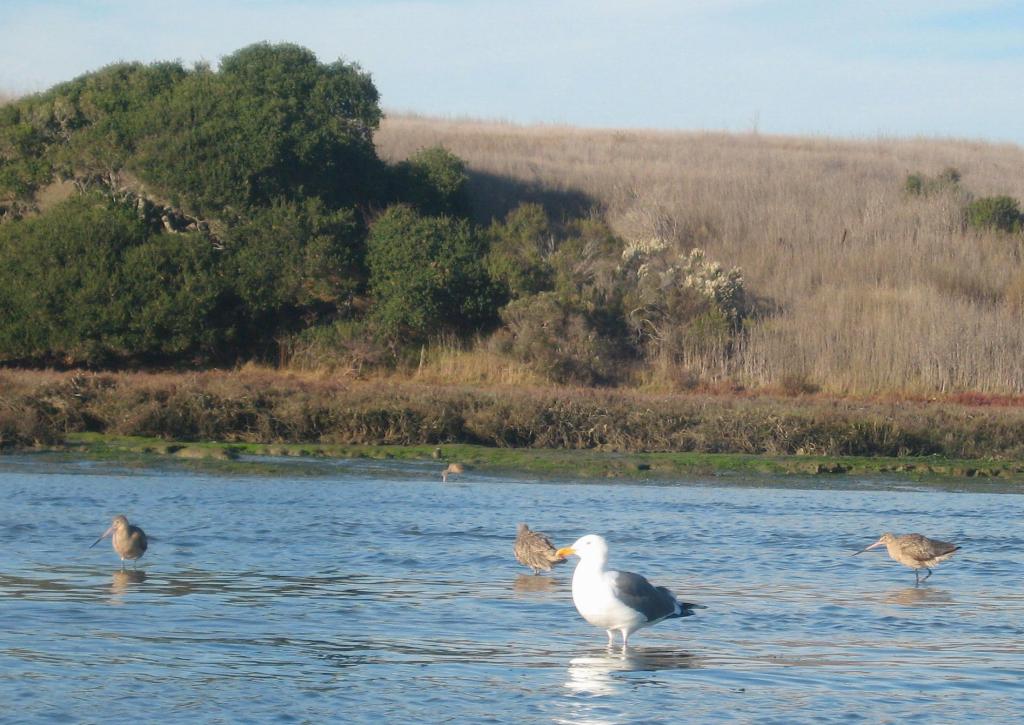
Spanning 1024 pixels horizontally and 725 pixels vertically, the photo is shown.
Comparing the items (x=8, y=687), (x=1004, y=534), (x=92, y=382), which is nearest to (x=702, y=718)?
(x=8, y=687)

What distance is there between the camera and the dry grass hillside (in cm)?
2853

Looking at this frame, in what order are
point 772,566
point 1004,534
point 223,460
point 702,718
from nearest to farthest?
1. point 702,718
2. point 772,566
3. point 1004,534
4. point 223,460

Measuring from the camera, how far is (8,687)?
8.40m

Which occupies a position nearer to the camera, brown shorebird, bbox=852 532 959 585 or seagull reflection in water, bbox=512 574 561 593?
seagull reflection in water, bbox=512 574 561 593

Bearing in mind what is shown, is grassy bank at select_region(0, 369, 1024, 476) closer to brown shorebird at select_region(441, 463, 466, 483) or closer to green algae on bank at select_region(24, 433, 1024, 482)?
green algae on bank at select_region(24, 433, 1024, 482)

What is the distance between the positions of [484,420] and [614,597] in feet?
43.0

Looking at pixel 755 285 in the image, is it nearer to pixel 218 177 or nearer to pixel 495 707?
pixel 218 177

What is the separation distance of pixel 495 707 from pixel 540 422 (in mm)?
14282

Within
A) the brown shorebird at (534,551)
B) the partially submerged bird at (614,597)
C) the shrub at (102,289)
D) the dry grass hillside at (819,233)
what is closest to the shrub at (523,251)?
the dry grass hillside at (819,233)

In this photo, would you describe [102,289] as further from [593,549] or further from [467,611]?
[593,549]

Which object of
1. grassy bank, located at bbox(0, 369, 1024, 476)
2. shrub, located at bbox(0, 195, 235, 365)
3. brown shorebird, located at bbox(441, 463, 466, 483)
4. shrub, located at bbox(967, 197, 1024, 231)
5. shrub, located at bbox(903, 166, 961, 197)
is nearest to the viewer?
brown shorebird, located at bbox(441, 463, 466, 483)

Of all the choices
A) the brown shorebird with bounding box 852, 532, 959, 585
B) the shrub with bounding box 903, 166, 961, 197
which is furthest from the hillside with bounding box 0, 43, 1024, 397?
the brown shorebird with bounding box 852, 532, 959, 585

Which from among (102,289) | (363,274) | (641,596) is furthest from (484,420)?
(641,596)

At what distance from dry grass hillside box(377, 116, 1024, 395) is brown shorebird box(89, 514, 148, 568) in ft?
57.5
